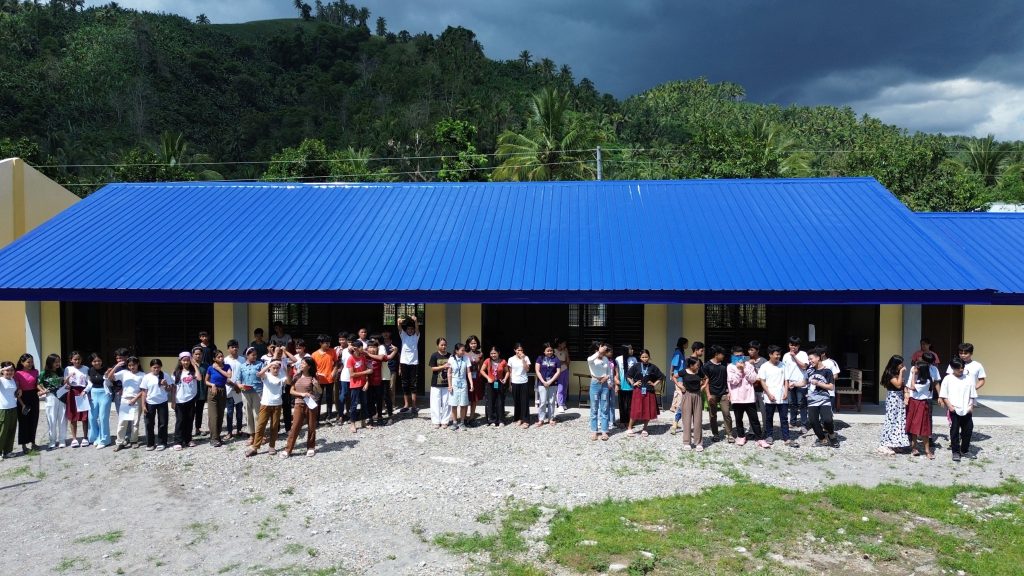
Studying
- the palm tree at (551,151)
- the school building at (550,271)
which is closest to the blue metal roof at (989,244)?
the school building at (550,271)

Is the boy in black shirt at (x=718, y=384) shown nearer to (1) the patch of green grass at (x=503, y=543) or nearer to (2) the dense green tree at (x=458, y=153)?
(1) the patch of green grass at (x=503, y=543)

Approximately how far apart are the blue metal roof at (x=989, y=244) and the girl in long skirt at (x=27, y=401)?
52.6ft

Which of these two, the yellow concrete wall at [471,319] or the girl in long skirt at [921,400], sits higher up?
the yellow concrete wall at [471,319]

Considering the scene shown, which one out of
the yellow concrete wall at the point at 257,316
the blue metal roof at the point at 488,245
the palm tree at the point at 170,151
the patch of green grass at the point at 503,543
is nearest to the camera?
the patch of green grass at the point at 503,543

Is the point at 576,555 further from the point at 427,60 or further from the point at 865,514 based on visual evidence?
the point at 427,60

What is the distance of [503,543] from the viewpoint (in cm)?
701

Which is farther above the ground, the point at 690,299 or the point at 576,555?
the point at 690,299

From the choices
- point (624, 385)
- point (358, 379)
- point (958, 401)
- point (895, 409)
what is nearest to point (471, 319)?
point (358, 379)

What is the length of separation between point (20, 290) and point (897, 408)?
15.9 metres

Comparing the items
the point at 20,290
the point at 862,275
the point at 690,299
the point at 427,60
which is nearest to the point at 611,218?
the point at 690,299

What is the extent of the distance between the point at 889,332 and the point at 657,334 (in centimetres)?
458

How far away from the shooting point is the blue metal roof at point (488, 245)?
12.8 m

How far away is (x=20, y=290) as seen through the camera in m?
13.3

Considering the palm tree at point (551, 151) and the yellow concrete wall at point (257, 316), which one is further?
the palm tree at point (551, 151)
